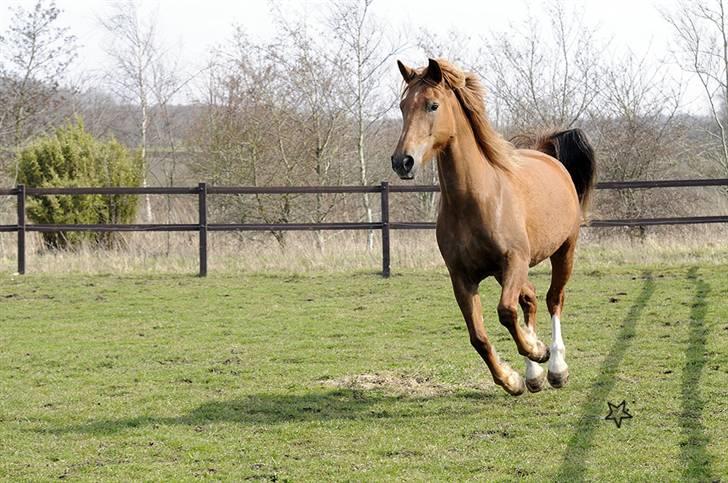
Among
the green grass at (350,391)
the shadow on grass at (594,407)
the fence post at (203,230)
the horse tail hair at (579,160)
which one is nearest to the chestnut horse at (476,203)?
the shadow on grass at (594,407)

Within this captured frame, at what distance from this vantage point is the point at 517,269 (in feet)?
17.9

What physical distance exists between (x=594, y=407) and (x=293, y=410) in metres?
1.94

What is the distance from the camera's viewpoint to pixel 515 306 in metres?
5.30

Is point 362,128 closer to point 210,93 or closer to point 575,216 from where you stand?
point 210,93

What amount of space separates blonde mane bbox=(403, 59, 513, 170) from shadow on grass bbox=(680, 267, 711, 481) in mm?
1873

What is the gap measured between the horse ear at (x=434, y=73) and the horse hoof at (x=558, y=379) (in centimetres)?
218

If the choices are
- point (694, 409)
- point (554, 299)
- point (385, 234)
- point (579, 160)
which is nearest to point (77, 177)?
point (385, 234)

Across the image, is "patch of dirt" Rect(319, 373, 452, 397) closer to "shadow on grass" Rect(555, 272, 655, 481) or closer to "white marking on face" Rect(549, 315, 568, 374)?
"white marking on face" Rect(549, 315, 568, 374)

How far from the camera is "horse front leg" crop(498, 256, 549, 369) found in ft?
17.5

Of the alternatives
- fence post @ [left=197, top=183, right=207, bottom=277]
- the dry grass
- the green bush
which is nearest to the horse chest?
the dry grass

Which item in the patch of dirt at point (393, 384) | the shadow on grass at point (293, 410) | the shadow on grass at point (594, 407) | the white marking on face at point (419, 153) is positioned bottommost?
the shadow on grass at point (293, 410)

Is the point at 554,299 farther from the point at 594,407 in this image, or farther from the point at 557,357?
the point at 594,407

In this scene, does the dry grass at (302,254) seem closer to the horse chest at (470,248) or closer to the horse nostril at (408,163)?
the horse chest at (470,248)

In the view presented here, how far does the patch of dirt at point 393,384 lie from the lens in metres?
6.41
